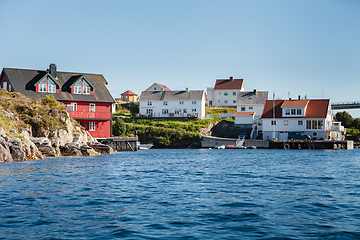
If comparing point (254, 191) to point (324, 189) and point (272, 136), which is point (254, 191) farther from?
point (272, 136)

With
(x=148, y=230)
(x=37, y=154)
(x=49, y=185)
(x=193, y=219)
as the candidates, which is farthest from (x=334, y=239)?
(x=37, y=154)

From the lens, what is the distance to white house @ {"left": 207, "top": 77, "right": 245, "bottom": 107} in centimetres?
10031

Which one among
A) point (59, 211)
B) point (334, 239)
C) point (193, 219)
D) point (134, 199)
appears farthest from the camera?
point (134, 199)

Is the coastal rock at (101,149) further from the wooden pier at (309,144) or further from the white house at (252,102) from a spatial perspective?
the white house at (252,102)

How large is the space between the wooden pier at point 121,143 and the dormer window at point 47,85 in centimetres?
1038

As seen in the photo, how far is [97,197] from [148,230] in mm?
5381

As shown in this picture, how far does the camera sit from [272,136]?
69875mm

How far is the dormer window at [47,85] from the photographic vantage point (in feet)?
174

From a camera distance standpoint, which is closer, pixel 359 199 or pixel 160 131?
pixel 359 199

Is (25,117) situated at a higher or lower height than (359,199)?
higher

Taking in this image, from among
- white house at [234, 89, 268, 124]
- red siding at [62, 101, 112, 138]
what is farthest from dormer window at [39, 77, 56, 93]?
white house at [234, 89, 268, 124]

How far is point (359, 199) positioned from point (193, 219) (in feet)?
25.2

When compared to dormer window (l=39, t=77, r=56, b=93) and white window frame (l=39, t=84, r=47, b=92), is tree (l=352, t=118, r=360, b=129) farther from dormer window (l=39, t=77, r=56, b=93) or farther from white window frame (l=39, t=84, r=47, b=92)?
white window frame (l=39, t=84, r=47, b=92)

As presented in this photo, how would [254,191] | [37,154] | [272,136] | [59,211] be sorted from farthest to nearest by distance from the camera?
1. [272,136]
2. [37,154]
3. [254,191]
4. [59,211]
